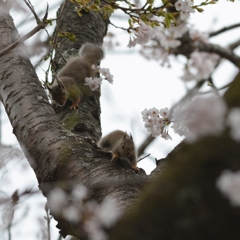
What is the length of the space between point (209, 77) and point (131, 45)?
91 cm

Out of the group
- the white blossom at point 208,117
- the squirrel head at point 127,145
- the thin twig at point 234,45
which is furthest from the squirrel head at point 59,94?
the white blossom at point 208,117

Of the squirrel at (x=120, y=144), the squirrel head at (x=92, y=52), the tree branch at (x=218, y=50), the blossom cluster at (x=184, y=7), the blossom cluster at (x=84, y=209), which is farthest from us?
the squirrel head at (x=92, y=52)

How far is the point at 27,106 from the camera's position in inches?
111

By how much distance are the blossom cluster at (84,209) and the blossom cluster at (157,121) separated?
52.7 inches

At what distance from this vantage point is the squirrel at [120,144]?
426 cm

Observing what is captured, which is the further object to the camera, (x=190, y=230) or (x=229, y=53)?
(x=229, y=53)

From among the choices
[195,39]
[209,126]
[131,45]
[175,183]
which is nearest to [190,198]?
[175,183]

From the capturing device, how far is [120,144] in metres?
4.45

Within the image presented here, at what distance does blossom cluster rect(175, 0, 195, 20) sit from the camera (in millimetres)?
3357

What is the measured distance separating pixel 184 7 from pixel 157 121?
982mm

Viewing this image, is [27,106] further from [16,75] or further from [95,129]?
[95,129]

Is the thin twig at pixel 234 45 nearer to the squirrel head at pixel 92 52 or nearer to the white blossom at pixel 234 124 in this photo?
the squirrel head at pixel 92 52

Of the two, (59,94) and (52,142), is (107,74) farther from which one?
(52,142)

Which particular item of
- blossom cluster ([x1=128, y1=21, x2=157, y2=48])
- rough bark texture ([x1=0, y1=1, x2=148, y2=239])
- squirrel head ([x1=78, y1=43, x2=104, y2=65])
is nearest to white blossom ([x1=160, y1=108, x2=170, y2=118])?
rough bark texture ([x1=0, y1=1, x2=148, y2=239])
